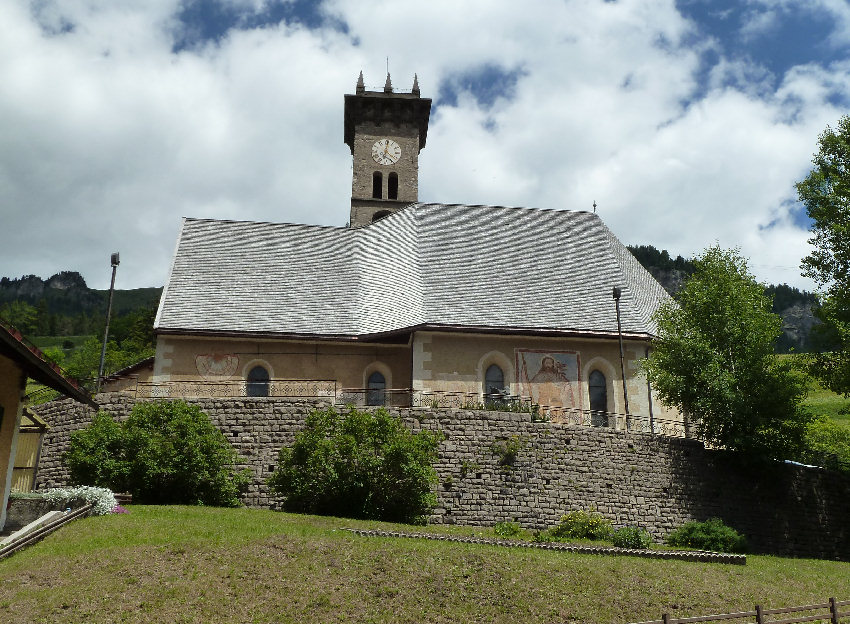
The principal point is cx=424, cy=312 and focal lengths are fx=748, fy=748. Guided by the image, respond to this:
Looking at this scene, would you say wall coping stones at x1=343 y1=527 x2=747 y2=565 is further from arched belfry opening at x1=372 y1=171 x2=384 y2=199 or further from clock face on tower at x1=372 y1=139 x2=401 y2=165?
clock face on tower at x1=372 y1=139 x2=401 y2=165

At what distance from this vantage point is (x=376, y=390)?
81.1 feet

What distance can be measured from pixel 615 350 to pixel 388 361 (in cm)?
885

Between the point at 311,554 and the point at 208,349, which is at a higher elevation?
the point at 208,349

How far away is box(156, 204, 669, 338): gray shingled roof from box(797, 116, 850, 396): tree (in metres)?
7.31

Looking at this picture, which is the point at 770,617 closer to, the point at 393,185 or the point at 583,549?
the point at 583,549

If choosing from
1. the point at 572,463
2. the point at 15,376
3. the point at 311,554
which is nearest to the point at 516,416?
the point at 572,463

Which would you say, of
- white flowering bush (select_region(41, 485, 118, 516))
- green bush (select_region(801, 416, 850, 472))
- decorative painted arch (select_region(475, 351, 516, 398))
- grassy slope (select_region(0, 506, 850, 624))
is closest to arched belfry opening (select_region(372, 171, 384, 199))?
decorative painted arch (select_region(475, 351, 516, 398))

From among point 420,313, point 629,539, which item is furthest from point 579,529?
point 420,313

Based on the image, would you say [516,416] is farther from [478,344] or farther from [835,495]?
[835,495]

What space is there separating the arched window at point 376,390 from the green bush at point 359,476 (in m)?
4.27

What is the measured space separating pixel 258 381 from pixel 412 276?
325 inches

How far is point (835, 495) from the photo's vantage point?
25.4 meters

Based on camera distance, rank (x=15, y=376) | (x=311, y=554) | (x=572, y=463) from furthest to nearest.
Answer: (x=572, y=463), (x=15, y=376), (x=311, y=554)

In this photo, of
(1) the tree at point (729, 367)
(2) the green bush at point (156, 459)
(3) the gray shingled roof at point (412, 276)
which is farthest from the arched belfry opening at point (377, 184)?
(2) the green bush at point (156, 459)
